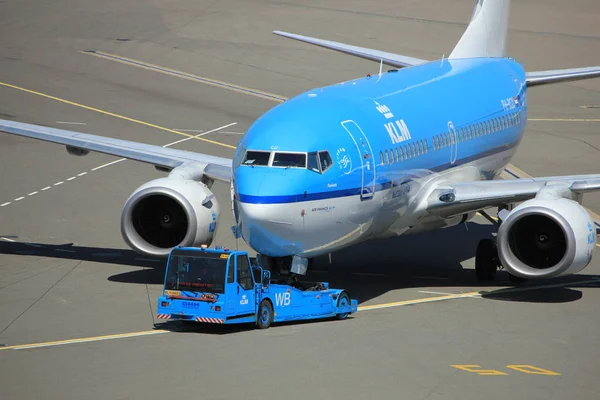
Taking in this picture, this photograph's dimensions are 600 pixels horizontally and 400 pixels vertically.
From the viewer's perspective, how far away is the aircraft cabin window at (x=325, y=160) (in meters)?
30.6

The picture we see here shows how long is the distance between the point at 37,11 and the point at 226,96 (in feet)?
81.7

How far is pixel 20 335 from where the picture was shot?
96.4 ft

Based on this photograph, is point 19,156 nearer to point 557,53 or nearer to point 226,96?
point 226,96

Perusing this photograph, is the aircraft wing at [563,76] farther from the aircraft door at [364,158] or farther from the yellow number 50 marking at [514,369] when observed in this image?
the yellow number 50 marking at [514,369]

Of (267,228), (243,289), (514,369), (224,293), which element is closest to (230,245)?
(267,228)

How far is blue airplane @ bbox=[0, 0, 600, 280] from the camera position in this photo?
30344 mm

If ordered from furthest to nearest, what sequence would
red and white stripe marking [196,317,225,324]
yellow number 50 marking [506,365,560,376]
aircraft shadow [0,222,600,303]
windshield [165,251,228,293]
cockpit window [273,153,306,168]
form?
aircraft shadow [0,222,600,303] → cockpit window [273,153,306,168] → windshield [165,251,228,293] → red and white stripe marking [196,317,225,324] → yellow number 50 marking [506,365,560,376]

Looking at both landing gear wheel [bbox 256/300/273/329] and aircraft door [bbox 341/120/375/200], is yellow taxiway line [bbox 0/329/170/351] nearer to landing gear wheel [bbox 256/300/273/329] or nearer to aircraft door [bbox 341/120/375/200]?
landing gear wheel [bbox 256/300/273/329]

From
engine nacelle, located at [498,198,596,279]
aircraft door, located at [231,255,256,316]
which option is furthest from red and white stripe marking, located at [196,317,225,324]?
engine nacelle, located at [498,198,596,279]

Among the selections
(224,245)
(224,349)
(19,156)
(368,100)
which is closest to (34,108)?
(19,156)

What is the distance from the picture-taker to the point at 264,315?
30.1m

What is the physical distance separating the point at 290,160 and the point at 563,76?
16550 millimetres

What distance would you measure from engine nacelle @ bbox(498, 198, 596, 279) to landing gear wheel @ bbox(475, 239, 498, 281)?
2.90 m

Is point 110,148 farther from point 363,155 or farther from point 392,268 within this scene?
point 363,155
